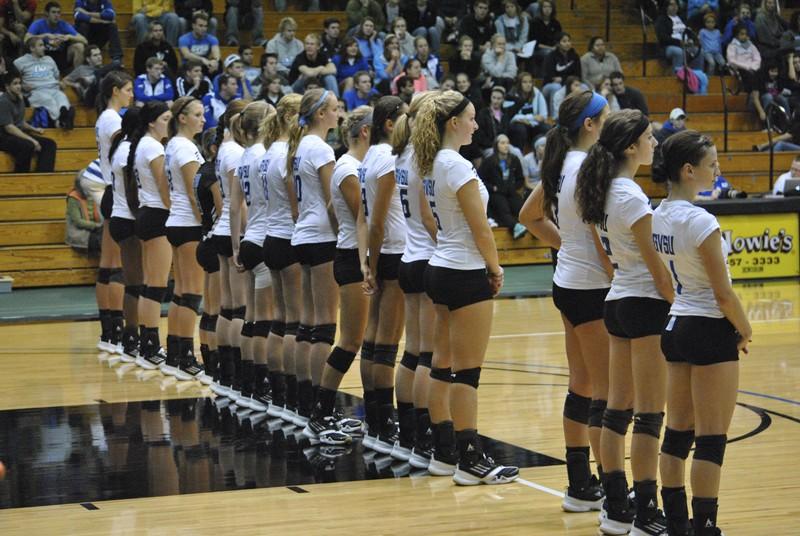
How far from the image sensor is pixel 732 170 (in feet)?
60.5

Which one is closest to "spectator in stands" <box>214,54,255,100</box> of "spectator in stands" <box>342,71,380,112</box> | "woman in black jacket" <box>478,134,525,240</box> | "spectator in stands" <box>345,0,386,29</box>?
"spectator in stands" <box>342,71,380,112</box>


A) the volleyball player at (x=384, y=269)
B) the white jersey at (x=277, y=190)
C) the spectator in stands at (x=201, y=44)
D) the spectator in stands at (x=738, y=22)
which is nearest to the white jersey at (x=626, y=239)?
the volleyball player at (x=384, y=269)

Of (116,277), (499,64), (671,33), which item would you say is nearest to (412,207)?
(116,277)

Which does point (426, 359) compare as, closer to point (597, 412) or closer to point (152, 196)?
point (597, 412)

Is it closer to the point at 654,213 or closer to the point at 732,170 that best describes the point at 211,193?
the point at 654,213

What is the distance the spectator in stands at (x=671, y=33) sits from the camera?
20219mm

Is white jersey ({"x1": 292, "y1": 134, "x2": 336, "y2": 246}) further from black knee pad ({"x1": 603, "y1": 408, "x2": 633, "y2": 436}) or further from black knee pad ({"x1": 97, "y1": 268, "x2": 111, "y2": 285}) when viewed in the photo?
black knee pad ({"x1": 97, "y1": 268, "x2": 111, "y2": 285})

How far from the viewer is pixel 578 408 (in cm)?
573

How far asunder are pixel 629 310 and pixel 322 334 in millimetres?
2862

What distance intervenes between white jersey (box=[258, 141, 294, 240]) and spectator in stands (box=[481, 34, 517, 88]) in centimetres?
1064

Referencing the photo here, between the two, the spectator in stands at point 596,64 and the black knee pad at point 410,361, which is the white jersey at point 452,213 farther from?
the spectator in stands at point 596,64

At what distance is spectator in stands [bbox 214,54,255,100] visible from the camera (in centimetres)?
1609

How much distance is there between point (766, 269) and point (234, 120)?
8578 mm

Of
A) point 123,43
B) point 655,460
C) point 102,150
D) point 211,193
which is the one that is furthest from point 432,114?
point 123,43
